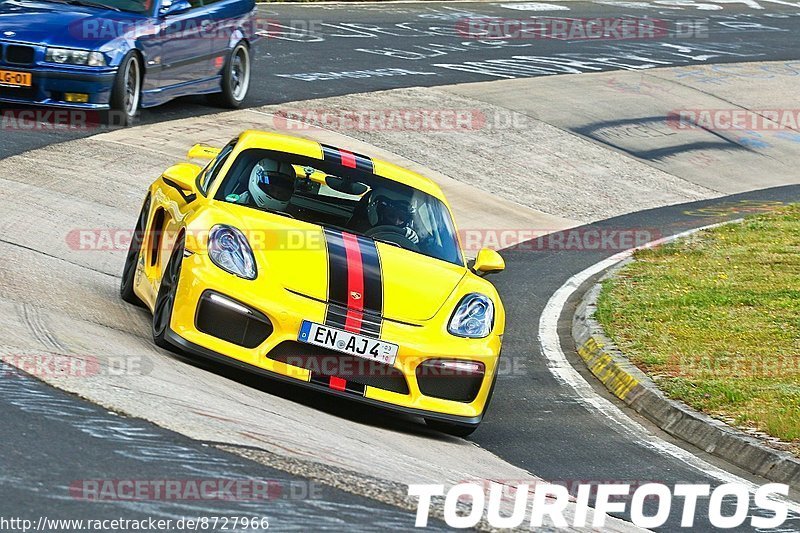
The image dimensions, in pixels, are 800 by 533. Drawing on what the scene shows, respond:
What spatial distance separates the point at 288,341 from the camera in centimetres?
700

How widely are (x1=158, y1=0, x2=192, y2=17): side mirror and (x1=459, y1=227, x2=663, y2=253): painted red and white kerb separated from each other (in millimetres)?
3964

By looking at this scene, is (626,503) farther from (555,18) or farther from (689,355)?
(555,18)

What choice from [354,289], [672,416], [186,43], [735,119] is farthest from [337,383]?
[735,119]

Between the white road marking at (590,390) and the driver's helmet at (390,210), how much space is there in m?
1.84

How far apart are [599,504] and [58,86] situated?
883 cm

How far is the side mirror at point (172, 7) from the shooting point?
14.8 metres

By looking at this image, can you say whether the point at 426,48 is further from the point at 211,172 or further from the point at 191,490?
the point at 191,490

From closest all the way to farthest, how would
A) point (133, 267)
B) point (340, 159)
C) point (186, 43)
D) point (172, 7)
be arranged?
point (340, 159)
point (133, 267)
point (172, 7)
point (186, 43)

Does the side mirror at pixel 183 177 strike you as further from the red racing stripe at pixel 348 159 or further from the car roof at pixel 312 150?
the red racing stripe at pixel 348 159

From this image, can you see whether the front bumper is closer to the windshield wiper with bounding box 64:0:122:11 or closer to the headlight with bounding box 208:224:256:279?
the headlight with bounding box 208:224:256:279

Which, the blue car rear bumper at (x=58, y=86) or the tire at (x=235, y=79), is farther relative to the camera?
the tire at (x=235, y=79)

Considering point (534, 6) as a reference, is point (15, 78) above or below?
above

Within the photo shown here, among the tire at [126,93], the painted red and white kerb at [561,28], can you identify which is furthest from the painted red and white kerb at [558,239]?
the painted red and white kerb at [561,28]

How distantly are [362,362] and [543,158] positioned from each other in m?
12.0
